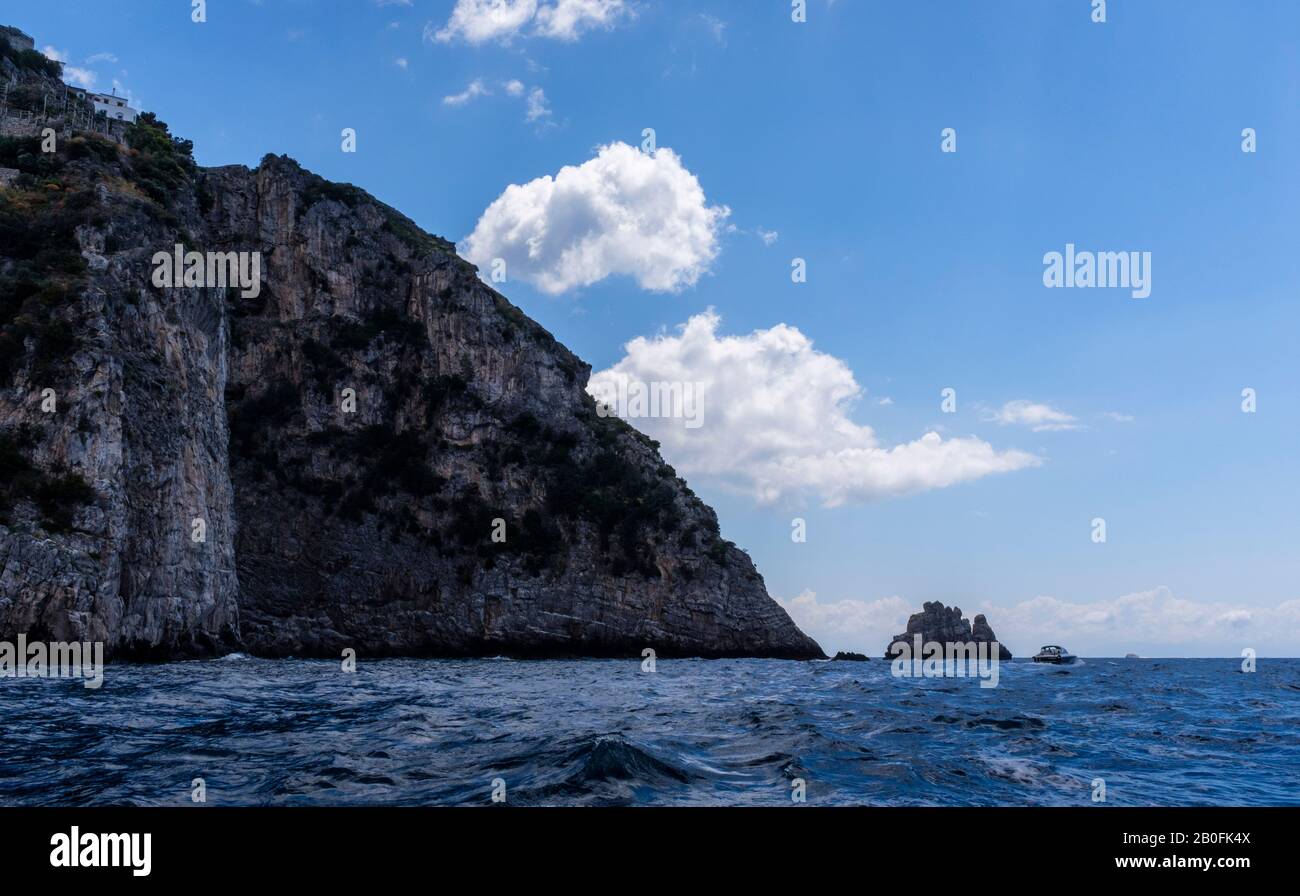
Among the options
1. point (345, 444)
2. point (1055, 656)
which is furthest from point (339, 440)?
point (1055, 656)

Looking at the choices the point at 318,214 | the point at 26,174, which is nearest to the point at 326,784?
the point at 26,174

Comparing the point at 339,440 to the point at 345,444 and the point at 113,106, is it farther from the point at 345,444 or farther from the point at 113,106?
the point at 113,106

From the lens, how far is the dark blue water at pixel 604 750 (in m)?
11.2

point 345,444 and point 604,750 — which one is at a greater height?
point 345,444

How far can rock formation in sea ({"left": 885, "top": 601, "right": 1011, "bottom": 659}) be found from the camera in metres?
127

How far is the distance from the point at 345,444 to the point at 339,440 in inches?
28.7

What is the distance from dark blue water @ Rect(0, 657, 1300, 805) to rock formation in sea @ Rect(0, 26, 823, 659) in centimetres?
3104

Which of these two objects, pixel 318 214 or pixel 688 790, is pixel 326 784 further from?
pixel 318 214

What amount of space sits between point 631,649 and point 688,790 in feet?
248

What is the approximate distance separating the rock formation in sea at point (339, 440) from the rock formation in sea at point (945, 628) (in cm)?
4444

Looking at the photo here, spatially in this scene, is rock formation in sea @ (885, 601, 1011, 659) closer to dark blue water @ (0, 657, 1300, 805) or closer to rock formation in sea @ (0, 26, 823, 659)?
rock formation in sea @ (0, 26, 823, 659)

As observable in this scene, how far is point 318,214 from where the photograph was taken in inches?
3723

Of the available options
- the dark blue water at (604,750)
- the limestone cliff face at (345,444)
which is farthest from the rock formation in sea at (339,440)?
the dark blue water at (604,750)

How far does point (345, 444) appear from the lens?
294 feet
